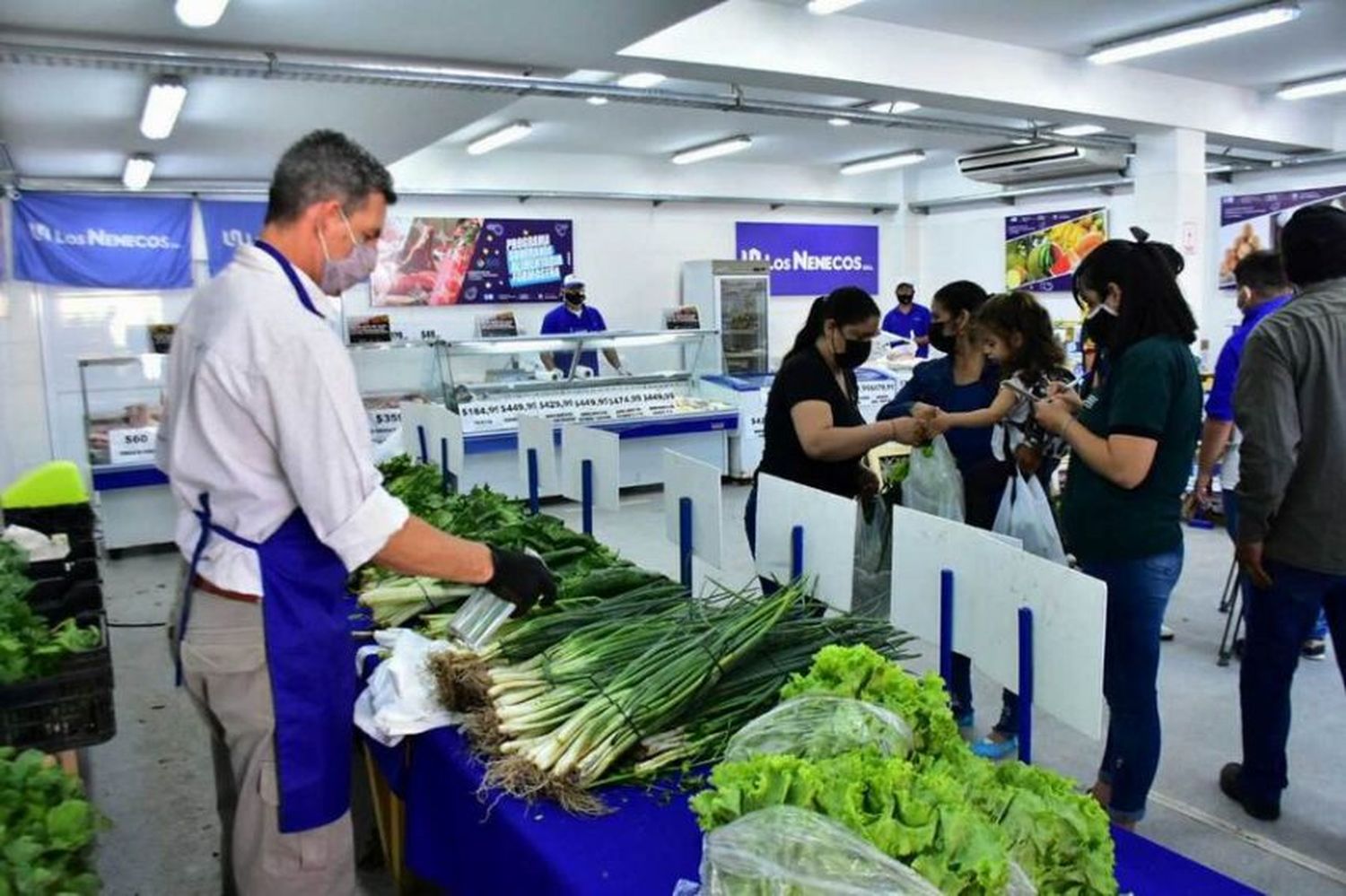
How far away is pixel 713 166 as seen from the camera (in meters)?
12.0

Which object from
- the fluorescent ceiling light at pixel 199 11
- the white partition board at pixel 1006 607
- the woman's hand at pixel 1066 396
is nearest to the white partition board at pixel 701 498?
the white partition board at pixel 1006 607

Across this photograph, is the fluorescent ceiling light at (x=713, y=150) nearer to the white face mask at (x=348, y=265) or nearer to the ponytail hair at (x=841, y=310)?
the ponytail hair at (x=841, y=310)

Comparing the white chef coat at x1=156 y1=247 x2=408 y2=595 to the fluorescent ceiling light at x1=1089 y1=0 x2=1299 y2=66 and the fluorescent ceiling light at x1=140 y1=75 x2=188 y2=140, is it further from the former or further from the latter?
the fluorescent ceiling light at x1=1089 y1=0 x2=1299 y2=66

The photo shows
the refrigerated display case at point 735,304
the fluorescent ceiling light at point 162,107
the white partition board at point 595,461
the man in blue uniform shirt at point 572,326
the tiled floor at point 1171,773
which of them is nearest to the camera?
the tiled floor at point 1171,773

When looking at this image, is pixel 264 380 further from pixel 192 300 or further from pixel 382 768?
pixel 382 768

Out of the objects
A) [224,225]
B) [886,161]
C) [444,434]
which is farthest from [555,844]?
[886,161]

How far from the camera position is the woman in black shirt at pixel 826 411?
317 centimetres

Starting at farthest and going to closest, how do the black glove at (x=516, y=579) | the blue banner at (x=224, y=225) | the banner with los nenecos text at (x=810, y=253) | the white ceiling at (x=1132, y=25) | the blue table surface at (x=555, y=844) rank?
the banner with los nenecos text at (x=810, y=253) < the blue banner at (x=224, y=225) < the white ceiling at (x=1132, y=25) < the black glove at (x=516, y=579) < the blue table surface at (x=555, y=844)

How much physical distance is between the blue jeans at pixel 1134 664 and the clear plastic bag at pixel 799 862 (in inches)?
66.7

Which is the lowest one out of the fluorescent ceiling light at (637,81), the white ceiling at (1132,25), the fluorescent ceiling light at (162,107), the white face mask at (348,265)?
the white face mask at (348,265)

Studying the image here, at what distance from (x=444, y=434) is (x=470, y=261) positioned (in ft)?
21.3

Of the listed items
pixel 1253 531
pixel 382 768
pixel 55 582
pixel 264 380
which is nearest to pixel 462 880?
pixel 382 768

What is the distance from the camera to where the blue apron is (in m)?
1.73

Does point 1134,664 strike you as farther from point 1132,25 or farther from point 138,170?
point 138,170
